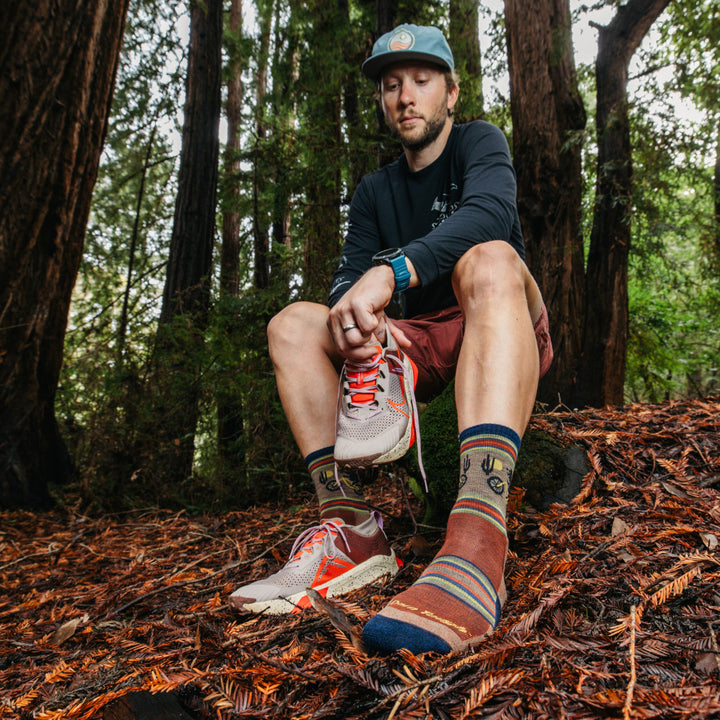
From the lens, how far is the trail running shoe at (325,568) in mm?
1511

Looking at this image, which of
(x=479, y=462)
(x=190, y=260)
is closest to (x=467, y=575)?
(x=479, y=462)

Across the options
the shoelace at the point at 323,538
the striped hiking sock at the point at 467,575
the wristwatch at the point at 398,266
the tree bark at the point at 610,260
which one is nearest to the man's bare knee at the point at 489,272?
the wristwatch at the point at 398,266

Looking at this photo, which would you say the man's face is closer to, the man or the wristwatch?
the man

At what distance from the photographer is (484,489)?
1295 millimetres

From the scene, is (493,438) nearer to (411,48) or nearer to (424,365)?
(424,365)

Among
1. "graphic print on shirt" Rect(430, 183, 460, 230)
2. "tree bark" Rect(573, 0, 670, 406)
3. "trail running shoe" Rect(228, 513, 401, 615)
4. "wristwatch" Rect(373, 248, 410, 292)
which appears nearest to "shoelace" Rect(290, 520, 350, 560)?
"trail running shoe" Rect(228, 513, 401, 615)

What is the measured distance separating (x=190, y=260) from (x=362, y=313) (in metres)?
4.59

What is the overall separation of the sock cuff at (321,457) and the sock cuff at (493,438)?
59 centimetres

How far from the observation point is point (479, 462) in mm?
1322

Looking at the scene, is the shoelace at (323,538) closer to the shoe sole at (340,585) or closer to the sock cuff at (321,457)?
the shoe sole at (340,585)

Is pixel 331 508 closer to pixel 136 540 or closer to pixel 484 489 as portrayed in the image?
pixel 484 489

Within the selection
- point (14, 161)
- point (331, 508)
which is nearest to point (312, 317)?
point (331, 508)

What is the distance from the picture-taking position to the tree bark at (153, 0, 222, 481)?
398 cm

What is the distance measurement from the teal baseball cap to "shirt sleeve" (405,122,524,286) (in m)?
0.39
